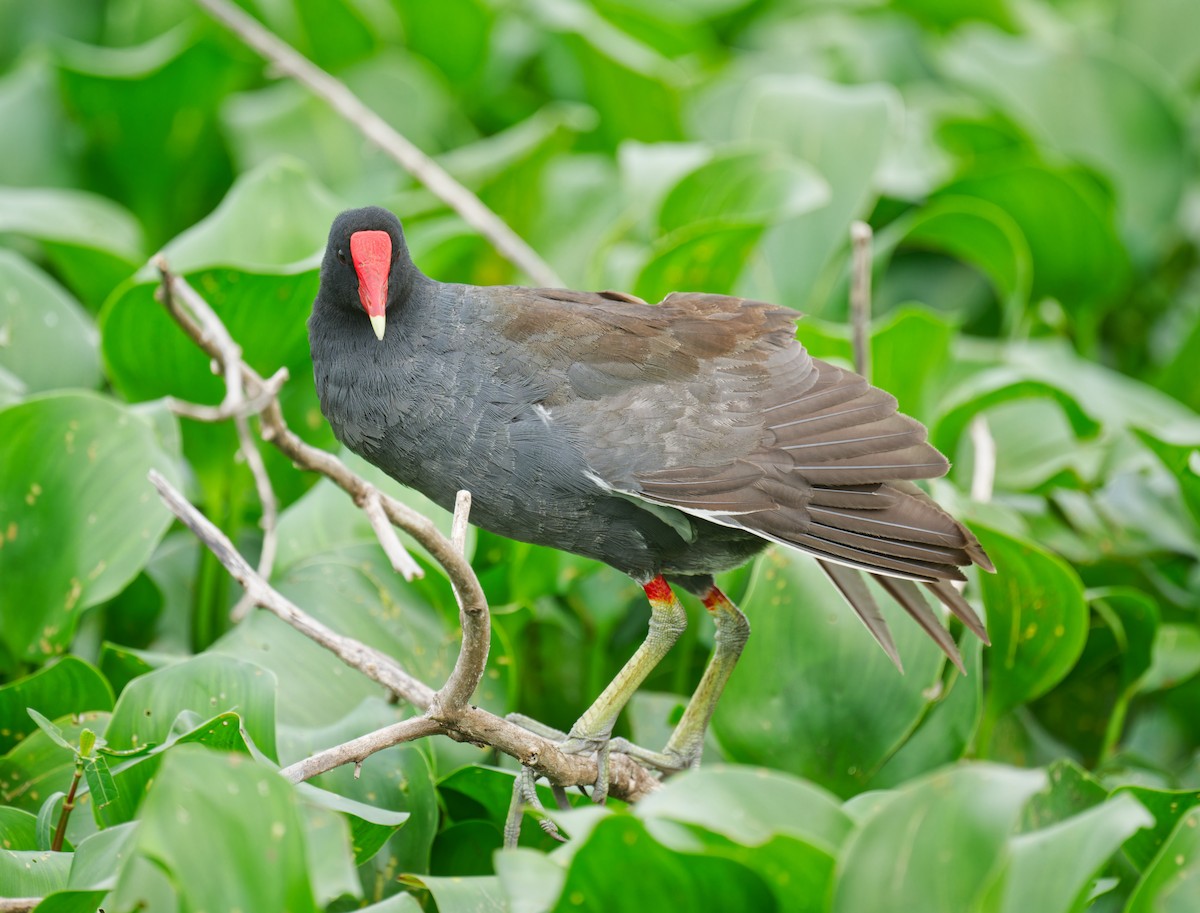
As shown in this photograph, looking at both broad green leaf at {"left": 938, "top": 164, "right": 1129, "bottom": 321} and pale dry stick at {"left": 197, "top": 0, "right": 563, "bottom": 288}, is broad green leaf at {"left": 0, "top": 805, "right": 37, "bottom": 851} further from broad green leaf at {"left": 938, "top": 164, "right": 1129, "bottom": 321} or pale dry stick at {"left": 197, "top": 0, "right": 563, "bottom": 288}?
broad green leaf at {"left": 938, "top": 164, "right": 1129, "bottom": 321}

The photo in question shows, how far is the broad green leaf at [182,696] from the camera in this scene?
255 cm

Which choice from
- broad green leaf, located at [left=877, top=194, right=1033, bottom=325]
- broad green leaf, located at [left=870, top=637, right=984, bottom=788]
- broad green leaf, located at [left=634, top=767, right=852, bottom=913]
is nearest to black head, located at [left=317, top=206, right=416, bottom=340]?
broad green leaf, located at [left=634, top=767, right=852, bottom=913]

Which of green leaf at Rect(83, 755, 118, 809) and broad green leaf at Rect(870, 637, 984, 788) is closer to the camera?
green leaf at Rect(83, 755, 118, 809)

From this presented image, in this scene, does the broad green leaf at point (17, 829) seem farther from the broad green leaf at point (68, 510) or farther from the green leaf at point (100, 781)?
the broad green leaf at point (68, 510)

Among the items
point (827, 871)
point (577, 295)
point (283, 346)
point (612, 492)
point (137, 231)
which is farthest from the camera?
point (137, 231)

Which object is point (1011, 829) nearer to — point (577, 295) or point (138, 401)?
point (577, 295)

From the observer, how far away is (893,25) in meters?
6.05

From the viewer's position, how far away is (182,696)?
2.59m

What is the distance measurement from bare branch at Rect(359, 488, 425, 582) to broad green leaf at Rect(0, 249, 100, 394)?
1.68 m

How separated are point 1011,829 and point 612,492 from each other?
3.14 ft

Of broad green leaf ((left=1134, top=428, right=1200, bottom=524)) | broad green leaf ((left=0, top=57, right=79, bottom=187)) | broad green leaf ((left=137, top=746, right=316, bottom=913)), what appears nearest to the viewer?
broad green leaf ((left=137, top=746, right=316, bottom=913))

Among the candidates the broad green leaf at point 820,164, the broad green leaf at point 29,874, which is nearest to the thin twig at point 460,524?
the broad green leaf at point 29,874

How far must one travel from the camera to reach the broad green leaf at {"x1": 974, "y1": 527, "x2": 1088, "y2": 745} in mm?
2975

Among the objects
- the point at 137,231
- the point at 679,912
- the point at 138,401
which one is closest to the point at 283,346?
the point at 138,401
